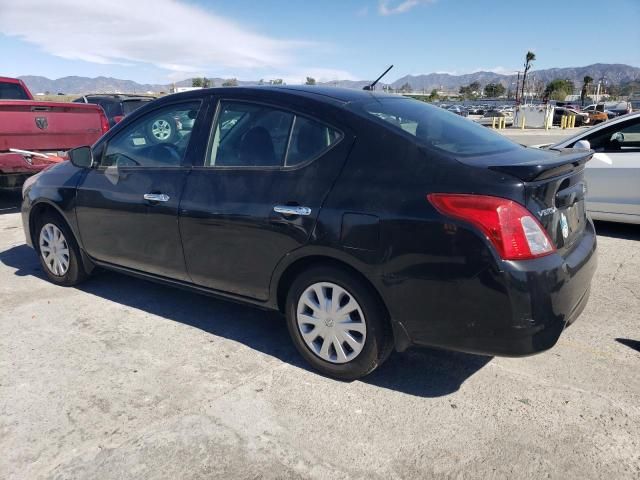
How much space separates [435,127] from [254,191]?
1198mm

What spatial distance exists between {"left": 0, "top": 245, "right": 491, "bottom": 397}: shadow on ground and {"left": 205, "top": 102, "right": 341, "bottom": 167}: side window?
1244mm

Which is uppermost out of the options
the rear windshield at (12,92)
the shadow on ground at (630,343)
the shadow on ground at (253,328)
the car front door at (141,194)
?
the rear windshield at (12,92)

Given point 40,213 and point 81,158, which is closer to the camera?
point 81,158

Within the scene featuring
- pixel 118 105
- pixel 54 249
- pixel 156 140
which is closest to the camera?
pixel 156 140

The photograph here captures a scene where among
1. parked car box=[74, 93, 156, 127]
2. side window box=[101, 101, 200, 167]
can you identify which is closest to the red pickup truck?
side window box=[101, 101, 200, 167]

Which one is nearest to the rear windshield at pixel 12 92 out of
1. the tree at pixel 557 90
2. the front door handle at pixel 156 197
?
the front door handle at pixel 156 197

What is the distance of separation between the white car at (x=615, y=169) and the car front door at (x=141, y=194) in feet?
14.4

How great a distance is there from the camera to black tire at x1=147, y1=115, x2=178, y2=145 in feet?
13.0

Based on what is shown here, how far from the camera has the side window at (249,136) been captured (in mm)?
3336

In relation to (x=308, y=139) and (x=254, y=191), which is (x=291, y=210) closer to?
(x=254, y=191)

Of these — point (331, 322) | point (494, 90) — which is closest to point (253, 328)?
point (331, 322)

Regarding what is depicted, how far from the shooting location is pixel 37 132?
7730mm

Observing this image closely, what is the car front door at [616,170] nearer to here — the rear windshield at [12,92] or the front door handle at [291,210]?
the front door handle at [291,210]

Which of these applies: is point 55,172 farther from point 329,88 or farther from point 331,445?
point 331,445
